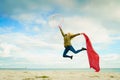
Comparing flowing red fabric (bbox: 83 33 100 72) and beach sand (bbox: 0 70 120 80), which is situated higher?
flowing red fabric (bbox: 83 33 100 72)

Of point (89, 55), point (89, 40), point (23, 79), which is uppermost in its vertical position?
point (89, 40)

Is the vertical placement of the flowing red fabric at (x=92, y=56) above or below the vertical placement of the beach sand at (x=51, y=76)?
above

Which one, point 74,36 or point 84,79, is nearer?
point 74,36

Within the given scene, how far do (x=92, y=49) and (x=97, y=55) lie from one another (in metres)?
0.46

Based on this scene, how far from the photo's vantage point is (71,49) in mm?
13281

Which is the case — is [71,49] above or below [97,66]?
above

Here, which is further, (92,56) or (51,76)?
(51,76)

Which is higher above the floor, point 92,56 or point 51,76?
point 92,56

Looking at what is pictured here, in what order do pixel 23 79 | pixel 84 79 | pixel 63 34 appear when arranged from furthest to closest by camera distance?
1. pixel 84 79
2. pixel 23 79
3. pixel 63 34

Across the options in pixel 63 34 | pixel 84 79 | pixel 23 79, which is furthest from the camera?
pixel 84 79

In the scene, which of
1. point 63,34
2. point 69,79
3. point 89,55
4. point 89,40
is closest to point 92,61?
point 89,55

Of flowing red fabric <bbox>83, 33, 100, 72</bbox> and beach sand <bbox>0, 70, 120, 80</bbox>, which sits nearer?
flowing red fabric <bbox>83, 33, 100, 72</bbox>

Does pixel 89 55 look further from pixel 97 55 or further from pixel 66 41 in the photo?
pixel 66 41

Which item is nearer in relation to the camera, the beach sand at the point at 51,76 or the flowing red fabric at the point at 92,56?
the flowing red fabric at the point at 92,56
